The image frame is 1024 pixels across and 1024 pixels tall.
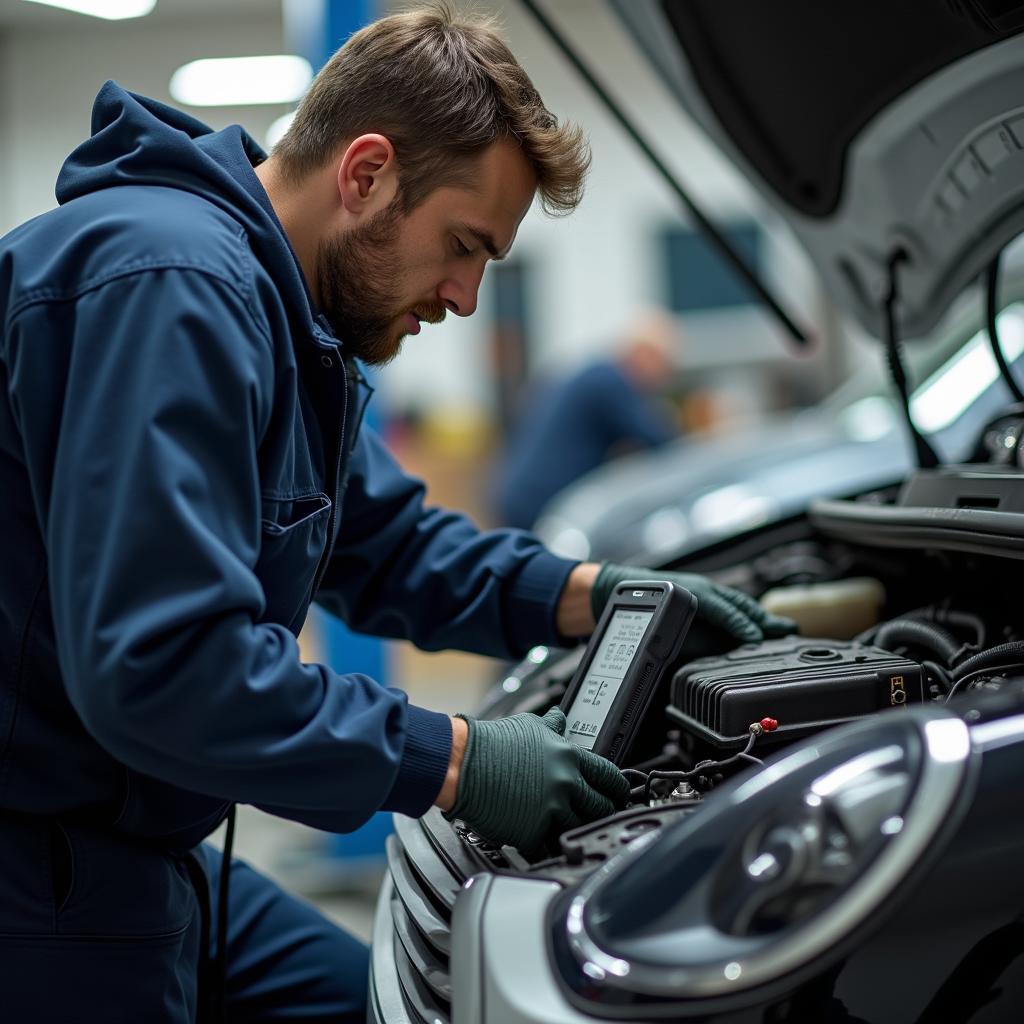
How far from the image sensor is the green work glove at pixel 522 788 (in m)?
1.13

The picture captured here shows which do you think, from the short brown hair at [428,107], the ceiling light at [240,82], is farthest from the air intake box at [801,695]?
the ceiling light at [240,82]

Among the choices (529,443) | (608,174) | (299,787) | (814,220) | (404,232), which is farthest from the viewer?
(608,174)

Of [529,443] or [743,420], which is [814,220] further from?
[743,420]

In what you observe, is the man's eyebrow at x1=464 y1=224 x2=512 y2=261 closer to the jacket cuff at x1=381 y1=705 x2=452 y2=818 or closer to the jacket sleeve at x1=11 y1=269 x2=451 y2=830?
the jacket sleeve at x1=11 y1=269 x2=451 y2=830

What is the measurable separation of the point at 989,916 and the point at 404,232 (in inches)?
34.4

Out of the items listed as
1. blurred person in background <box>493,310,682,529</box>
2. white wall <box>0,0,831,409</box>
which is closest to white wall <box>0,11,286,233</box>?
white wall <box>0,0,831,409</box>

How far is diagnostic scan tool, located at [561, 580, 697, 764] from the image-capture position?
4.41ft

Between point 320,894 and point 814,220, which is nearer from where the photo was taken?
point 814,220

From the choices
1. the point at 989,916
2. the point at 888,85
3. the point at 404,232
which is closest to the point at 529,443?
the point at 888,85

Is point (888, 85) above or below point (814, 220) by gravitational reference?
above

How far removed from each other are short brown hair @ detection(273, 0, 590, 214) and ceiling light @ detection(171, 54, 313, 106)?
23.4 feet

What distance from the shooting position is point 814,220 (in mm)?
2127

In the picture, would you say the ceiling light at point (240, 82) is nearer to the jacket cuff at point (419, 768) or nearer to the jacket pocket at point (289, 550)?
the jacket pocket at point (289, 550)

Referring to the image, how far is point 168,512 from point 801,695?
704 millimetres
